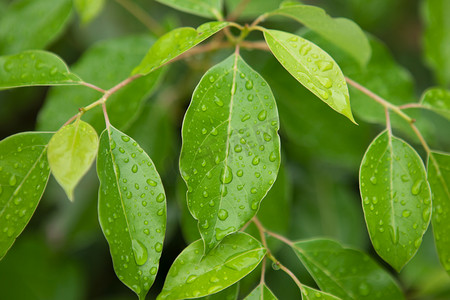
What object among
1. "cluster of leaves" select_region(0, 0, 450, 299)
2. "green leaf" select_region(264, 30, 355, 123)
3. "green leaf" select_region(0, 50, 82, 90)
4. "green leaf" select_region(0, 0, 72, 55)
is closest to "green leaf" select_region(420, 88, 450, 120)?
"cluster of leaves" select_region(0, 0, 450, 299)

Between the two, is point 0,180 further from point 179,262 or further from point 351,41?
point 351,41

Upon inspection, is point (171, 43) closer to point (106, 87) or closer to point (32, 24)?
point (106, 87)

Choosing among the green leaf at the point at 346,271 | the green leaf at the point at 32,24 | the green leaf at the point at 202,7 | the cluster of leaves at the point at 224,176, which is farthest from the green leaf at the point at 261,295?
the green leaf at the point at 32,24

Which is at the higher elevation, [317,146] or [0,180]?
[0,180]

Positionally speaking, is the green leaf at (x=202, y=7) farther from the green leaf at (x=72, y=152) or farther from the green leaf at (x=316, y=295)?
the green leaf at (x=316, y=295)

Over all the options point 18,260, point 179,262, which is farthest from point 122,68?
point 18,260

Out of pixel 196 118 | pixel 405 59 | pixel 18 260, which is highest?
pixel 196 118
